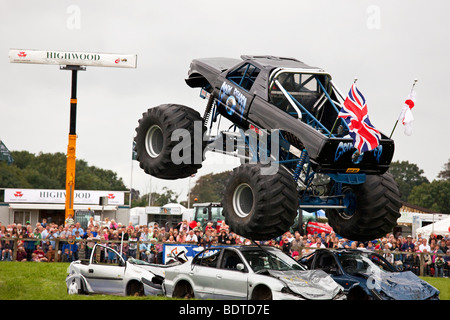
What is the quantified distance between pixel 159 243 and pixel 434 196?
165 feet

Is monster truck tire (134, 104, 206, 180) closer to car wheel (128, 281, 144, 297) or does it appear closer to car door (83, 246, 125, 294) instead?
car door (83, 246, 125, 294)

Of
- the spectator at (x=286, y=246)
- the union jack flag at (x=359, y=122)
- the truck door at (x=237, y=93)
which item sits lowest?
the spectator at (x=286, y=246)

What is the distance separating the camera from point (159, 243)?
22.7m

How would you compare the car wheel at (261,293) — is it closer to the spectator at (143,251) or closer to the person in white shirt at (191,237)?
the person in white shirt at (191,237)

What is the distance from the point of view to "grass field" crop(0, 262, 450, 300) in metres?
14.8

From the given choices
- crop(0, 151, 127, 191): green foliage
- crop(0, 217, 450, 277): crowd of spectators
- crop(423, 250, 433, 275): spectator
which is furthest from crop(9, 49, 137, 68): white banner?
crop(0, 151, 127, 191): green foliage

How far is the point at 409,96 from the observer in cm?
1277

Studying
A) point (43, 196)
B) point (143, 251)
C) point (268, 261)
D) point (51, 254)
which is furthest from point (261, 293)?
point (43, 196)

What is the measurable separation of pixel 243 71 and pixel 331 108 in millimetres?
1877

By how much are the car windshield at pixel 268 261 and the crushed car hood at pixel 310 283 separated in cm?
29

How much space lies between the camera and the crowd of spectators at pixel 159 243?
2212 cm

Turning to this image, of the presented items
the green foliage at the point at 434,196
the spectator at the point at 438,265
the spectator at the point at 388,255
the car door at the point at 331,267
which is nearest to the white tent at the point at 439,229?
the spectator at the point at 438,265

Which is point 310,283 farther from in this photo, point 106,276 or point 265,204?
point 106,276

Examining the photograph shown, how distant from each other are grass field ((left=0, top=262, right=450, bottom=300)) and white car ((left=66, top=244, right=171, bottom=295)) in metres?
0.44
